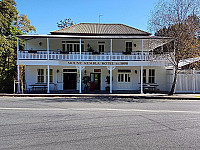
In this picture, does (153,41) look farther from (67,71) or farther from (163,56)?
(67,71)

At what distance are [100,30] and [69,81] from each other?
830 centimetres

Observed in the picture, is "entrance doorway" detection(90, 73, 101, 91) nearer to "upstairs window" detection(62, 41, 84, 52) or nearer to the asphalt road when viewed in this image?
"upstairs window" detection(62, 41, 84, 52)

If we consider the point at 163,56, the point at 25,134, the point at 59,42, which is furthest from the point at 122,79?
the point at 25,134

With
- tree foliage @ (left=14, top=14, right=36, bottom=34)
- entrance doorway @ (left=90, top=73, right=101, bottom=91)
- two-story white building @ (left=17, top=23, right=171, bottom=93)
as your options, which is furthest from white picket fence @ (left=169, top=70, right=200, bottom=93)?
tree foliage @ (left=14, top=14, right=36, bottom=34)

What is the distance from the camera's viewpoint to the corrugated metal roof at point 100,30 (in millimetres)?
21422

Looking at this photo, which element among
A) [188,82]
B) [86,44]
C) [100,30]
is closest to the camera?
[188,82]

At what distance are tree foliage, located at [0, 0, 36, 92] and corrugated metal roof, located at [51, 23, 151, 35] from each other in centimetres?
783

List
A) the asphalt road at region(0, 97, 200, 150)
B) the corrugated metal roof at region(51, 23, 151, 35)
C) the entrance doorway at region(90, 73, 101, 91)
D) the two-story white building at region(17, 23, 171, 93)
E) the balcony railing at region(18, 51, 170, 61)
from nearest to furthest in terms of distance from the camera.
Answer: the asphalt road at region(0, 97, 200, 150) → the balcony railing at region(18, 51, 170, 61) → the two-story white building at region(17, 23, 171, 93) → the entrance doorway at region(90, 73, 101, 91) → the corrugated metal roof at region(51, 23, 151, 35)

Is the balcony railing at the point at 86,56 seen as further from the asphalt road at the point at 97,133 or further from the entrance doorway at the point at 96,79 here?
the asphalt road at the point at 97,133

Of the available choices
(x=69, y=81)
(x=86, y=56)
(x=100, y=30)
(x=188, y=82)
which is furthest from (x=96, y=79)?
(x=188, y=82)

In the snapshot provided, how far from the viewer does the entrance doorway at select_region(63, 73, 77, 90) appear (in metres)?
19.9

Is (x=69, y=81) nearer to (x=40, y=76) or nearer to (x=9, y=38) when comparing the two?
(x=40, y=76)

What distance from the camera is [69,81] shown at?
2006 cm

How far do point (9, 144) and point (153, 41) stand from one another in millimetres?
15283
